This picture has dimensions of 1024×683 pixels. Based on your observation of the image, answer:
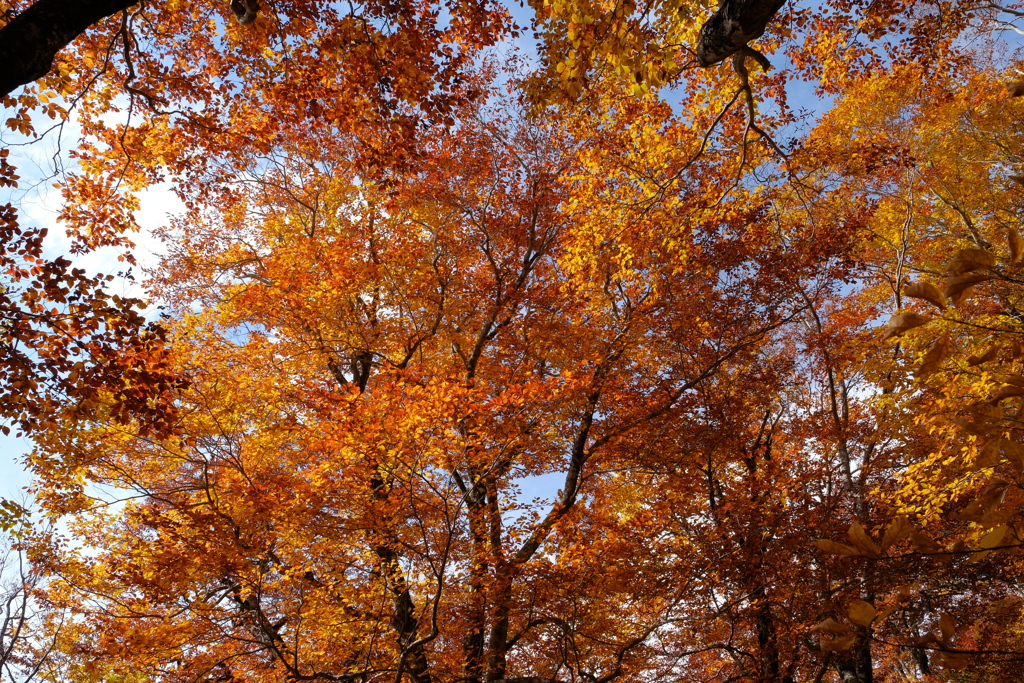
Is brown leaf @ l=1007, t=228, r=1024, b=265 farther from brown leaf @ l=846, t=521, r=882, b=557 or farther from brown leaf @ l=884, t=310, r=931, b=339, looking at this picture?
brown leaf @ l=846, t=521, r=882, b=557

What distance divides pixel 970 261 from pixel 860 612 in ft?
3.42

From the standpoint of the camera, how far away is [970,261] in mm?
1590

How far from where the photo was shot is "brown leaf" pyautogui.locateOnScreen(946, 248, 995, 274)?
155cm

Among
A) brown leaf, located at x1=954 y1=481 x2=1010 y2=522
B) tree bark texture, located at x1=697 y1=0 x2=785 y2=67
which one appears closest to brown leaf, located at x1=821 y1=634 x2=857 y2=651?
brown leaf, located at x1=954 y1=481 x2=1010 y2=522

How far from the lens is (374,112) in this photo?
7.63m

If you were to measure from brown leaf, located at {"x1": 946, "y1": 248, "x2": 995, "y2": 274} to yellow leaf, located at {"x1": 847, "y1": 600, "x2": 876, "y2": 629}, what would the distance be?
960 mm

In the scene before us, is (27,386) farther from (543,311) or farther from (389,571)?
(543,311)

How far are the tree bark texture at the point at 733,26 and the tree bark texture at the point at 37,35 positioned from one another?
4.24 meters

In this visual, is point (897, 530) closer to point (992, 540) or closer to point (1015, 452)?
point (992, 540)

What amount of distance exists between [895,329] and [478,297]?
1237 cm

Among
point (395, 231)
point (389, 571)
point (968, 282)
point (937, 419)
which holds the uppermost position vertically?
point (395, 231)

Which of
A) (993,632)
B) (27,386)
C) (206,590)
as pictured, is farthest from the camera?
(993,632)

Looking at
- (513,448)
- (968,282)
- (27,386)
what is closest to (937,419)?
(513,448)

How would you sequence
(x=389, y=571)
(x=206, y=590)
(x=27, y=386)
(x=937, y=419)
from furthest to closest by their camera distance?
1. (x=206, y=590)
2. (x=389, y=571)
3. (x=937, y=419)
4. (x=27, y=386)
